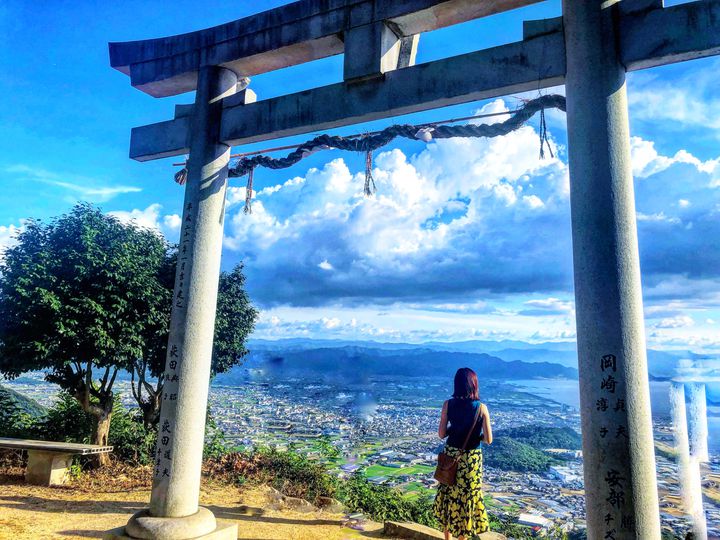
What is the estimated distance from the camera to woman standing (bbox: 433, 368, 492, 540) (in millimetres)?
4000

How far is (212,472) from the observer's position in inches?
308

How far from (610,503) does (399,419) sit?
305 inches

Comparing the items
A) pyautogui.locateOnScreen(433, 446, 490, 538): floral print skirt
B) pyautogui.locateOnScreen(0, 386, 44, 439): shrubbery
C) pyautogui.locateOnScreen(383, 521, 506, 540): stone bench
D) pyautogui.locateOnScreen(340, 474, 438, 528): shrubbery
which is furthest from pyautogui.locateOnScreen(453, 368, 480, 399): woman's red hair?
pyautogui.locateOnScreen(0, 386, 44, 439): shrubbery

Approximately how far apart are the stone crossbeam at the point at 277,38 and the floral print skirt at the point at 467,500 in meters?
3.77

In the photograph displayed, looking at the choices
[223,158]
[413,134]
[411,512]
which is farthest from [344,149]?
[411,512]

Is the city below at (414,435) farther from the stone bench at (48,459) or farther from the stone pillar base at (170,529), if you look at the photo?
the stone pillar base at (170,529)

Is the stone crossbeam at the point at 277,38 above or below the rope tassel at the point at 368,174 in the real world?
above

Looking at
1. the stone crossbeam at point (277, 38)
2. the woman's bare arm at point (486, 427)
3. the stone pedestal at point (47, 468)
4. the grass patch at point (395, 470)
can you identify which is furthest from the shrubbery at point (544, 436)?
the stone pedestal at point (47, 468)

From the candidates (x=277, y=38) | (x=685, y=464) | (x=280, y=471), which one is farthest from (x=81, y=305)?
(x=685, y=464)

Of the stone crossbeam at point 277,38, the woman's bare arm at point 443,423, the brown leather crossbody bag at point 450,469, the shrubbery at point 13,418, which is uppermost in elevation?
the stone crossbeam at point 277,38


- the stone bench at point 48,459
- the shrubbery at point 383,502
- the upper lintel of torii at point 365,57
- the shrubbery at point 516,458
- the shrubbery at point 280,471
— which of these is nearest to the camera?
the upper lintel of torii at point 365,57

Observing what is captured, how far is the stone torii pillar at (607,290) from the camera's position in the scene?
293cm

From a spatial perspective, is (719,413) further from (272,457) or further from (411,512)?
(272,457)

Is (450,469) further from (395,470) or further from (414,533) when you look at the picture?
(395,470)
